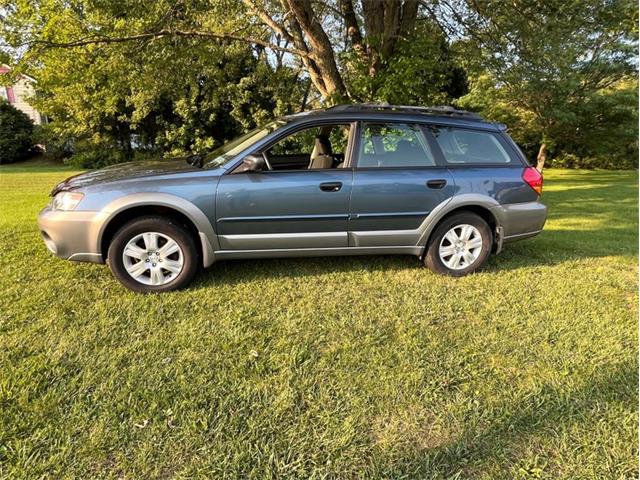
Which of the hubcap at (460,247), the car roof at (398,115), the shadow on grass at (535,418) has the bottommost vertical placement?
the shadow on grass at (535,418)

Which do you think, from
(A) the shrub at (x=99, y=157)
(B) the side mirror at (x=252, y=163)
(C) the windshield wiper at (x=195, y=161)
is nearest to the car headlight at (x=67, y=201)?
(C) the windshield wiper at (x=195, y=161)

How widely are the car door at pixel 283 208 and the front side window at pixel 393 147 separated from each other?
1.05 feet

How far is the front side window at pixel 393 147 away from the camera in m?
4.08

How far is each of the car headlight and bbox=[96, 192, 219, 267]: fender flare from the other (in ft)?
0.86

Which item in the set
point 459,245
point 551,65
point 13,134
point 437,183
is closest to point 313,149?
point 437,183

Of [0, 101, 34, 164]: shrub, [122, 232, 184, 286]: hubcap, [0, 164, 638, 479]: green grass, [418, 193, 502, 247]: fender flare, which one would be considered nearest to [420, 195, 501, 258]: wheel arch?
[418, 193, 502, 247]: fender flare

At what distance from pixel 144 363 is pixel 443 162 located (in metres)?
3.24

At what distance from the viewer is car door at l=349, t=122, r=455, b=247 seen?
401cm

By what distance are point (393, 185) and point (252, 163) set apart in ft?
4.46

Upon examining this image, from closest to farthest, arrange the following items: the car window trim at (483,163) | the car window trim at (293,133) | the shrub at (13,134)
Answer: the car window trim at (293,133) < the car window trim at (483,163) < the shrub at (13,134)

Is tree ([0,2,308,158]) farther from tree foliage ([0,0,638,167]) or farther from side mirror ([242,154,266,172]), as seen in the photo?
side mirror ([242,154,266,172])

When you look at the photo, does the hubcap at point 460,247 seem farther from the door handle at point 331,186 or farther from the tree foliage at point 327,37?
the tree foliage at point 327,37

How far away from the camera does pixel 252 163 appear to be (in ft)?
12.2

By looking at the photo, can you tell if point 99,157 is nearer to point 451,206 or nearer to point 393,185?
point 393,185
